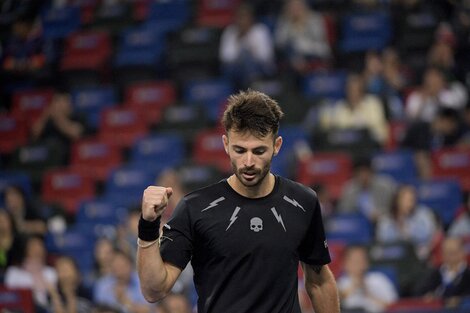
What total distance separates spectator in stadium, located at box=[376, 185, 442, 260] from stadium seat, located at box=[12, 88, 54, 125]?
4.97 metres

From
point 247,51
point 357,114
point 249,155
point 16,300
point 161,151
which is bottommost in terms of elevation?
point 16,300

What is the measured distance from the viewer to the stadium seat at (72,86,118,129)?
12289 millimetres

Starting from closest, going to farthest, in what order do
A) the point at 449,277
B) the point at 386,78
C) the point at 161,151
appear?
the point at 449,277 < the point at 161,151 < the point at 386,78

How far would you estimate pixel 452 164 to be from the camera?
10055 millimetres

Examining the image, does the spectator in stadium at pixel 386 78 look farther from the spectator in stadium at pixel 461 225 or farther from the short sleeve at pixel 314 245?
the short sleeve at pixel 314 245

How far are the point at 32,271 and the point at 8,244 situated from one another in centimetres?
39

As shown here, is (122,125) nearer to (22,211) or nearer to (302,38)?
(22,211)

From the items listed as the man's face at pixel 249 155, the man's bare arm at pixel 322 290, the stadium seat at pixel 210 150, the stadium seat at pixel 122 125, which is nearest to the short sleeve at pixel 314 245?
the man's bare arm at pixel 322 290

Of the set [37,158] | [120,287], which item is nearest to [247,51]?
[37,158]

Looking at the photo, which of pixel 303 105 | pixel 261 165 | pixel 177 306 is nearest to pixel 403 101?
pixel 303 105

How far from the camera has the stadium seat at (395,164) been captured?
9987mm

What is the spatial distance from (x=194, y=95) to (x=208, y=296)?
807 cm

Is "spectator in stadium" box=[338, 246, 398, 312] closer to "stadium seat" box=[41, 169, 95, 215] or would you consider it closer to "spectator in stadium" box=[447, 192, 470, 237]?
"spectator in stadium" box=[447, 192, 470, 237]

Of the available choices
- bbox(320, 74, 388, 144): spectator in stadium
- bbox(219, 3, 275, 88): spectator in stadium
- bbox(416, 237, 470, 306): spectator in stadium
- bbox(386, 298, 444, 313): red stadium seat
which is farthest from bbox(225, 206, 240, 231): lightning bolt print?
bbox(219, 3, 275, 88): spectator in stadium
